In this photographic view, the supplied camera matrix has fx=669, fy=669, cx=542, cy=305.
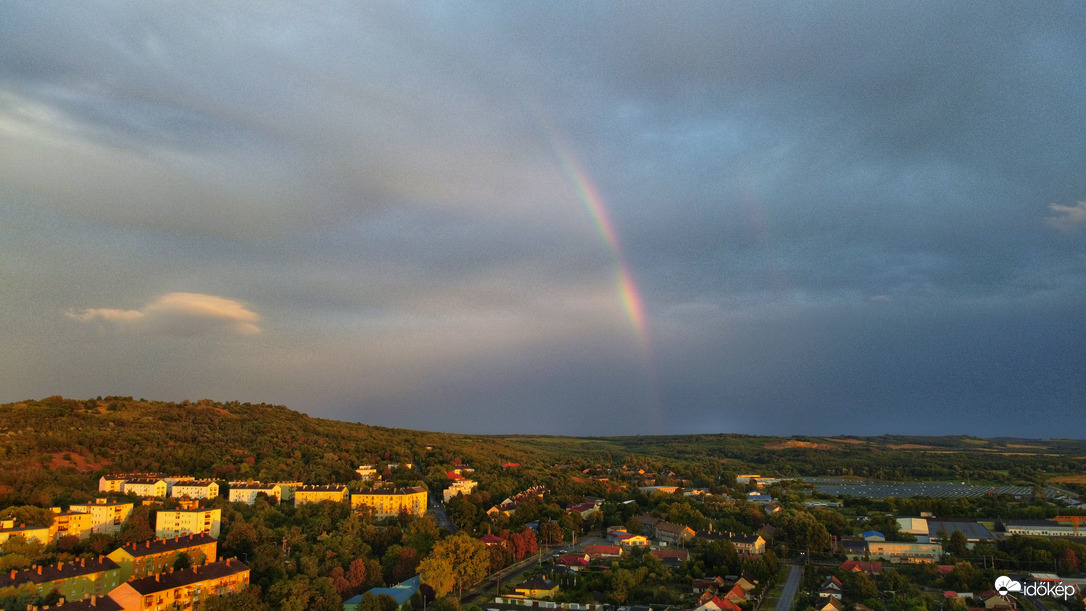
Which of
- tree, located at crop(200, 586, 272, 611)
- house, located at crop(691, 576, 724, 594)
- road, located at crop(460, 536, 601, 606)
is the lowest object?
road, located at crop(460, 536, 601, 606)

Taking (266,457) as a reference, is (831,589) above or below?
below

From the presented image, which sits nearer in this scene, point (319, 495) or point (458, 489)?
point (319, 495)

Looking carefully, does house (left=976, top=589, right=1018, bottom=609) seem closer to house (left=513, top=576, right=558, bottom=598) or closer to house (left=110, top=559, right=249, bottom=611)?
house (left=513, top=576, right=558, bottom=598)

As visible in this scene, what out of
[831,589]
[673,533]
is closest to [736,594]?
[831,589]

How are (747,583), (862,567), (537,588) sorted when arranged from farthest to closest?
1. (862,567)
2. (747,583)
3. (537,588)

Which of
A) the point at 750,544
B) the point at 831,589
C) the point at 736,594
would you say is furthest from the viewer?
the point at 750,544

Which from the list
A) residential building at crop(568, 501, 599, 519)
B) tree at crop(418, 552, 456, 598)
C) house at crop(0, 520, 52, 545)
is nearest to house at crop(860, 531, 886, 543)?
residential building at crop(568, 501, 599, 519)

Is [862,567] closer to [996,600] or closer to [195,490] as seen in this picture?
[996,600]

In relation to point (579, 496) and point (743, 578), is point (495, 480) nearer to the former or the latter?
point (579, 496)
